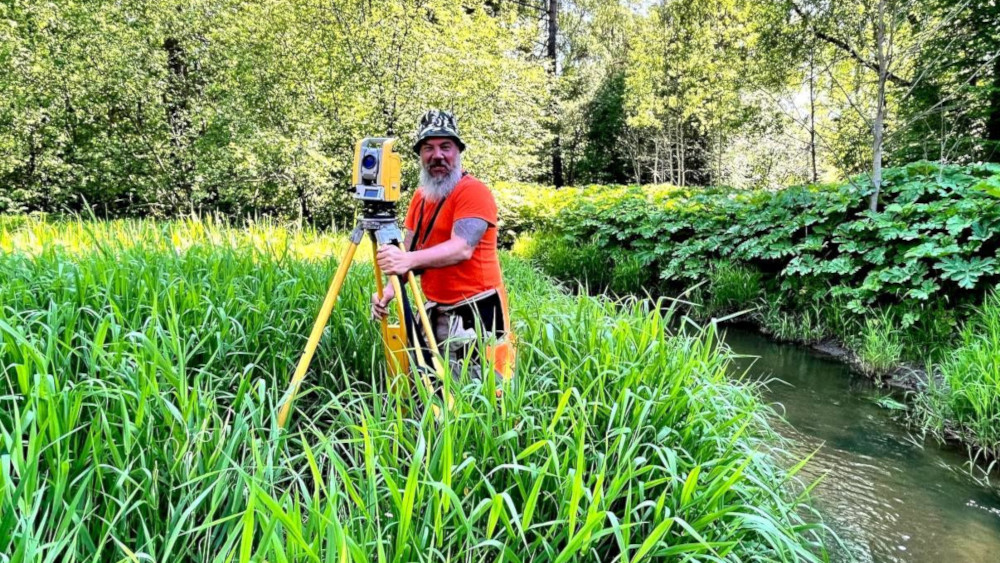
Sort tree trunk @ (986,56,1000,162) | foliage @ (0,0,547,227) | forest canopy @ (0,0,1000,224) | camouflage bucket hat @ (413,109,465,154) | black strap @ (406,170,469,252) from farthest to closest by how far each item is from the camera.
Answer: foliage @ (0,0,547,227) → forest canopy @ (0,0,1000,224) → tree trunk @ (986,56,1000,162) → black strap @ (406,170,469,252) → camouflage bucket hat @ (413,109,465,154)

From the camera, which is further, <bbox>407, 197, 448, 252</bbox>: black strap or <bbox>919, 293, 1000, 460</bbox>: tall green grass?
<bbox>919, 293, 1000, 460</bbox>: tall green grass

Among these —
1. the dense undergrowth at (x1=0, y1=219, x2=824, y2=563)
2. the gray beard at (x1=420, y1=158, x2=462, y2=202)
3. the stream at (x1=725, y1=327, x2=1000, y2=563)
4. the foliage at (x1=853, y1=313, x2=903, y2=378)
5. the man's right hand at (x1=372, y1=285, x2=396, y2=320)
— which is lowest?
the stream at (x1=725, y1=327, x2=1000, y2=563)

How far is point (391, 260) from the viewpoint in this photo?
174cm

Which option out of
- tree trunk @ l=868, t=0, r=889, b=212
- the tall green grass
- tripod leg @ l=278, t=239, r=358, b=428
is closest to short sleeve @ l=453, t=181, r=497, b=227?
tripod leg @ l=278, t=239, r=358, b=428

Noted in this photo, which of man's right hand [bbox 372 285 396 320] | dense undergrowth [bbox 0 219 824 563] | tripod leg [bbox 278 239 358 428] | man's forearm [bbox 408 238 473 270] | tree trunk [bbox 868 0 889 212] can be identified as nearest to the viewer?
dense undergrowth [bbox 0 219 824 563]

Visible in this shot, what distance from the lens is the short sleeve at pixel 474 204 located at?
2092mm

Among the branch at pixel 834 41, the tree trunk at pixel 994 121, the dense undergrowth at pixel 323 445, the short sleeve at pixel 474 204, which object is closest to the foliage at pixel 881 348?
the dense undergrowth at pixel 323 445

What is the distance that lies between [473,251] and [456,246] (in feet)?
0.47

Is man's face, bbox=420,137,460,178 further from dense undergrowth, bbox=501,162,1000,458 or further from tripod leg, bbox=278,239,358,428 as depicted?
dense undergrowth, bbox=501,162,1000,458

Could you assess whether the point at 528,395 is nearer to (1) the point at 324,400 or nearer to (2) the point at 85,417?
(1) the point at 324,400

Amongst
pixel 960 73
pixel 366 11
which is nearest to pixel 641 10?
pixel 960 73

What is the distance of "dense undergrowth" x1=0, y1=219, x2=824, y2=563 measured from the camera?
122cm

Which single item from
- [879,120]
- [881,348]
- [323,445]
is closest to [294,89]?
[323,445]

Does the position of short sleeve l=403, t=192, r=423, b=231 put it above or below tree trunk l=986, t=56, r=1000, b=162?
below
